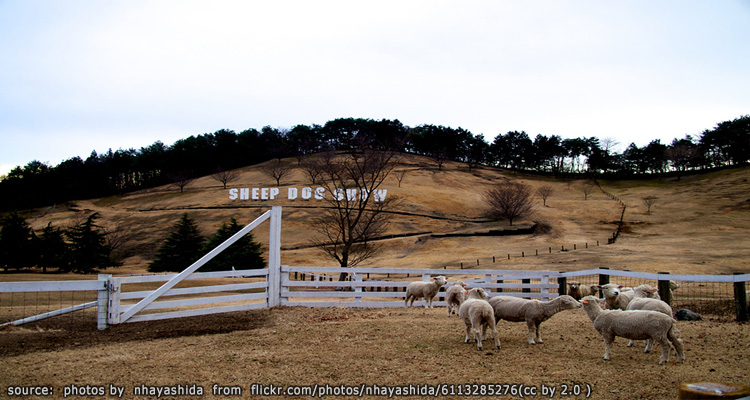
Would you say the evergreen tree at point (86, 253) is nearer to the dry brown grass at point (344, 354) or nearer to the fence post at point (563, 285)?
the dry brown grass at point (344, 354)

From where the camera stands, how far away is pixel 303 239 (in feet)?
188

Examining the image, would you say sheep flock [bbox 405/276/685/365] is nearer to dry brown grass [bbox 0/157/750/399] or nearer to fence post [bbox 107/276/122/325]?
dry brown grass [bbox 0/157/750/399]

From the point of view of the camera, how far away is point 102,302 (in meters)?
10.3

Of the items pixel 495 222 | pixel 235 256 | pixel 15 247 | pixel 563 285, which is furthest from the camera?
pixel 495 222

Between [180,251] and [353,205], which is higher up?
[353,205]

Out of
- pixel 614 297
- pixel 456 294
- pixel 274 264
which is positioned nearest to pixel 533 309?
pixel 614 297

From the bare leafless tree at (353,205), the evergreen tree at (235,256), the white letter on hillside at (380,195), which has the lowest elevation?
the evergreen tree at (235,256)

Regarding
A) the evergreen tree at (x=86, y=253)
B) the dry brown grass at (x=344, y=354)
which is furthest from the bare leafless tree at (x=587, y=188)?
the dry brown grass at (x=344, y=354)

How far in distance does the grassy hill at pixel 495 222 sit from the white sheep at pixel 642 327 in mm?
27670

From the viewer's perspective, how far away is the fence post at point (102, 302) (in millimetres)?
10250

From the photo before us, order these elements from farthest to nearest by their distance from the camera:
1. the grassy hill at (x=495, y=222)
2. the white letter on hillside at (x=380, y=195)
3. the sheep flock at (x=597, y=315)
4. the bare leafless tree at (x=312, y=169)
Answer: the white letter on hillside at (x=380, y=195) < the bare leafless tree at (x=312, y=169) < the grassy hill at (x=495, y=222) < the sheep flock at (x=597, y=315)

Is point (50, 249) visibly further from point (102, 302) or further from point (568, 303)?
point (568, 303)

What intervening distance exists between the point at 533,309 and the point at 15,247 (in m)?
43.1

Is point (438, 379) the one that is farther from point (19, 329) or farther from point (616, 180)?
point (616, 180)
